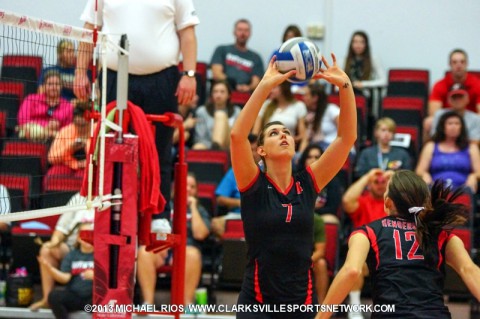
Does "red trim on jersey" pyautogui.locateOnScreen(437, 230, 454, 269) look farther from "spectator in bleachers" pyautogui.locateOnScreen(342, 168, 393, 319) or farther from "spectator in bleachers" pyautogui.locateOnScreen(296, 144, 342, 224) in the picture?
"spectator in bleachers" pyautogui.locateOnScreen(296, 144, 342, 224)

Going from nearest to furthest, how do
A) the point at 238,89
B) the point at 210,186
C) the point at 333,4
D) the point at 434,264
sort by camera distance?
the point at 434,264, the point at 210,186, the point at 238,89, the point at 333,4

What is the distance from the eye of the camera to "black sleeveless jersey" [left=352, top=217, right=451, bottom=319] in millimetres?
4719

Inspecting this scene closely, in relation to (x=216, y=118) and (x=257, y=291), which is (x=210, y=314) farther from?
(x=257, y=291)

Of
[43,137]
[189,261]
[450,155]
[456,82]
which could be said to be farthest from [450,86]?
[43,137]

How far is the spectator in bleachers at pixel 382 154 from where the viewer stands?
10227mm

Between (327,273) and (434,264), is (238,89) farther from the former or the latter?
(434,264)

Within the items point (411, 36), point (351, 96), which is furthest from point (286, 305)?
point (411, 36)

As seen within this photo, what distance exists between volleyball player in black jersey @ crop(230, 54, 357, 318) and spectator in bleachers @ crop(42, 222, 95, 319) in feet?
12.5

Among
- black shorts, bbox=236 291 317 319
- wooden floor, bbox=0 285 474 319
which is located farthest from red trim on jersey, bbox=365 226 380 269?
wooden floor, bbox=0 285 474 319

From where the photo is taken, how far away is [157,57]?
664 cm

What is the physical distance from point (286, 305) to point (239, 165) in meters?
0.83

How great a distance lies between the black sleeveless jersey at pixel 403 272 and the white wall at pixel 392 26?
27.7 feet

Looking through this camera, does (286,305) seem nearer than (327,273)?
Yes

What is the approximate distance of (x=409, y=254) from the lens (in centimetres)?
482
